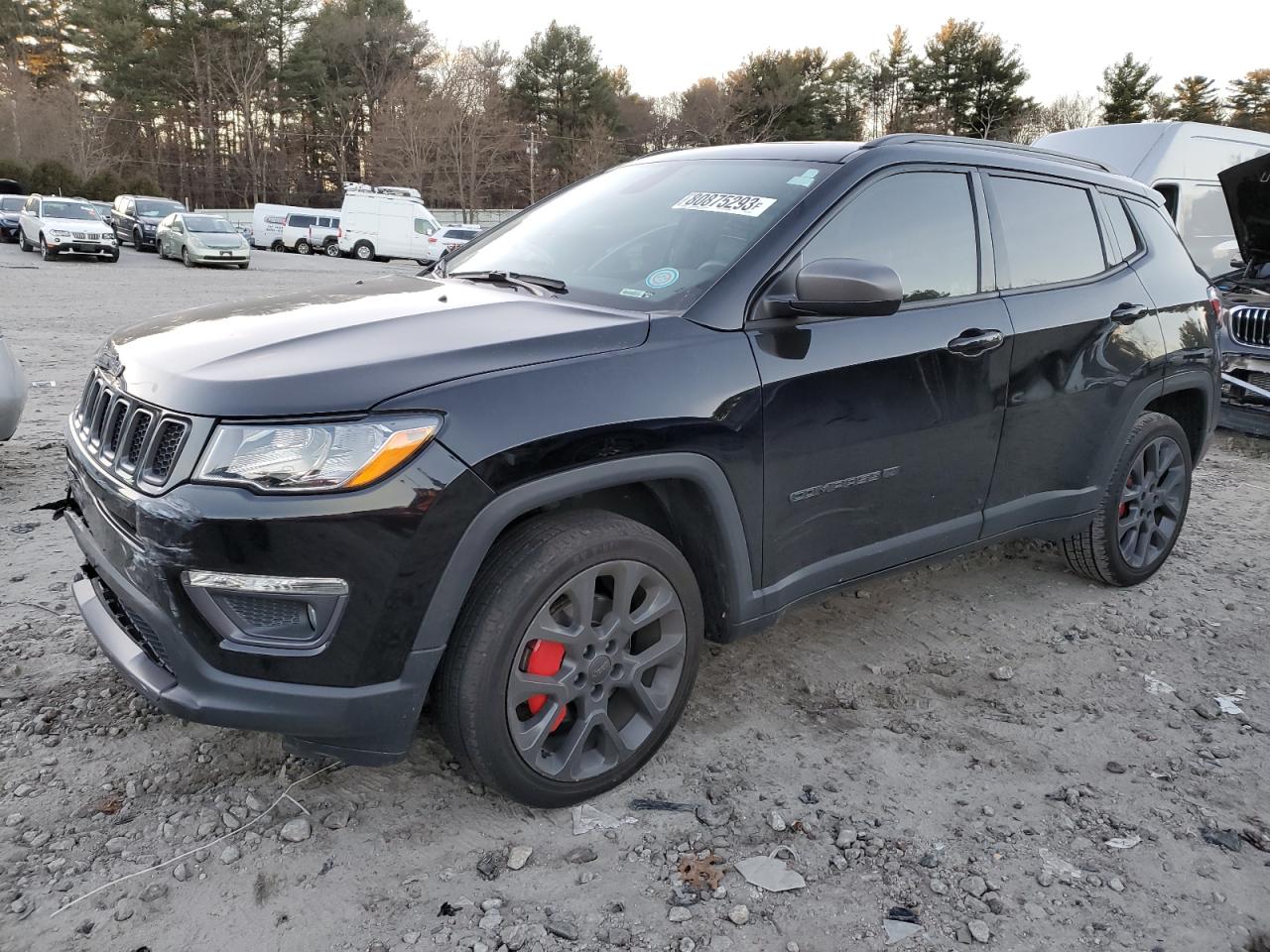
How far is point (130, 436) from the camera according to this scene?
2.37 metres

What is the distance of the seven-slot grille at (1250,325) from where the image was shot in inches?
290

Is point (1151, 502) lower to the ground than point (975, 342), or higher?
lower

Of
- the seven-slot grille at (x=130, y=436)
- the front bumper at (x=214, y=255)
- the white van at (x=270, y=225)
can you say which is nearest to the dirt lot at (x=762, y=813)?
the seven-slot grille at (x=130, y=436)

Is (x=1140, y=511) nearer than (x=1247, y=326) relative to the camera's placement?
Yes

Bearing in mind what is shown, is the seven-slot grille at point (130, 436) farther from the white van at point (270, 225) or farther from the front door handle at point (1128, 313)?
the white van at point (270, 225)

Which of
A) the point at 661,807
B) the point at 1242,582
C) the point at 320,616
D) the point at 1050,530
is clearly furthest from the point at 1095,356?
the point at 320,616

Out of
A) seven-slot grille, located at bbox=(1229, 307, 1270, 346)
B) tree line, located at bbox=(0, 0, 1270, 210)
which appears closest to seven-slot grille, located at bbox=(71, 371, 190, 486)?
seven-slot grille, located at bbox=(1229, 307, 1270, 346)

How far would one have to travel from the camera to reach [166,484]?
218 cm

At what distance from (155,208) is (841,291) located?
112ft

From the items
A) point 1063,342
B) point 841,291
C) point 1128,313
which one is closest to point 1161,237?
point 1128,313

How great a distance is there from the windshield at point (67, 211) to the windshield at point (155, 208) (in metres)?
5.25

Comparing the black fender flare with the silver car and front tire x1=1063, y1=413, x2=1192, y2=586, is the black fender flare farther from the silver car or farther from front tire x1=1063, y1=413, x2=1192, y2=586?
the silver car

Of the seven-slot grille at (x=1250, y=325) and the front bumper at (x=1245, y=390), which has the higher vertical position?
the seven-slot grille at (x=1250, y=325)

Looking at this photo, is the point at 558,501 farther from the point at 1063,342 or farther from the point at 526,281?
the point at 1063,342
